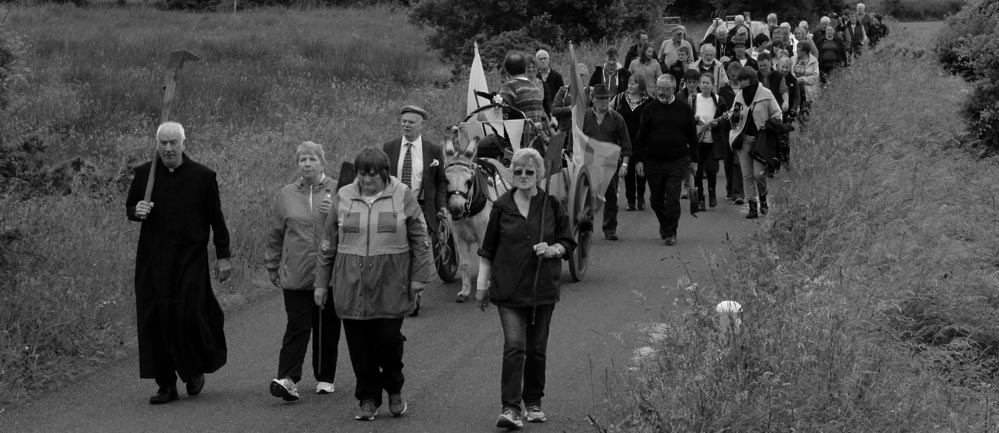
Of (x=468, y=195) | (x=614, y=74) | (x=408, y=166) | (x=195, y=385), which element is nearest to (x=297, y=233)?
(x=195, y=385)

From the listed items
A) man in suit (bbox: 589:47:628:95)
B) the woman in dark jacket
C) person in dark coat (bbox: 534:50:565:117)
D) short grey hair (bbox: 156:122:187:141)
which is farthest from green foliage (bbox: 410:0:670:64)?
short grey hair (bbox: 156:122:187:141)

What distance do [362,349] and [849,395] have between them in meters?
3.12

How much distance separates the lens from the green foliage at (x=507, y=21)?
3122 cm

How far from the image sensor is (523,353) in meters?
8.62

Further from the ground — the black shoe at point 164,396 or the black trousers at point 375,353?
the black trousers at point 375,353

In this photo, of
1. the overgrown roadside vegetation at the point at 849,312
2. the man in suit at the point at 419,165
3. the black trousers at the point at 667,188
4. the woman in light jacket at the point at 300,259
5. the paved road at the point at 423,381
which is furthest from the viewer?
the black trousers at the point at 667,188

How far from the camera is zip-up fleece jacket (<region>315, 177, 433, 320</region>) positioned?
28.2ft

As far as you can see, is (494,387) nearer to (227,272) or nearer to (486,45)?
(227,272)

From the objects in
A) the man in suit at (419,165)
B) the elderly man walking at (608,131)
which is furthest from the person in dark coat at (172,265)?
the elderly man walking at (608,131)

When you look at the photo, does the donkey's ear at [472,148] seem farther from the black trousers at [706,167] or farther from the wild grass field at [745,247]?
the black trousers at [706,167]

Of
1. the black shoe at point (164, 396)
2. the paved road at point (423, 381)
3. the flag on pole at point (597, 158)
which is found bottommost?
the paved road at point (423, 381)

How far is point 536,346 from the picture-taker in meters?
8.72

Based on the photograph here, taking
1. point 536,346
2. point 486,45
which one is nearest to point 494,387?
A: point 536,346

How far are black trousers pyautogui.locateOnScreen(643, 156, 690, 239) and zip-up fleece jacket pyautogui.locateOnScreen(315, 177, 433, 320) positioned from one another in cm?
739
